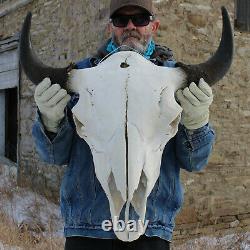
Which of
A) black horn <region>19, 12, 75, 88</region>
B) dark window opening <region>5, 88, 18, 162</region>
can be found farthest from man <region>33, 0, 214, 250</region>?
dark window opening <region>5, 88, 18, 162</region>

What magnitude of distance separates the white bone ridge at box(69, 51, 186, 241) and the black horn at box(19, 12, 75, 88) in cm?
8

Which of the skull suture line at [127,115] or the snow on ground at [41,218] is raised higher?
the skull suture line at [127,115]

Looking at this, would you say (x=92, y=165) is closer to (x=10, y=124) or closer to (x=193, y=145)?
(x=193, y=145)

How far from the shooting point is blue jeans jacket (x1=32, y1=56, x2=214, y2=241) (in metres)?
2.24

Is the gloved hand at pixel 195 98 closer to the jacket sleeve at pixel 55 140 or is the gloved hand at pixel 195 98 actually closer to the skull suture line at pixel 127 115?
the skull suture line at pixel 127 115

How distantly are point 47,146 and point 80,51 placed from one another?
162 inches

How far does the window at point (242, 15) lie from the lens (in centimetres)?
638

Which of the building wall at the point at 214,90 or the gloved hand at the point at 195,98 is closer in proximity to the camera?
the gloved hand at the point at 195,98

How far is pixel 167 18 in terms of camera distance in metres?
5.62

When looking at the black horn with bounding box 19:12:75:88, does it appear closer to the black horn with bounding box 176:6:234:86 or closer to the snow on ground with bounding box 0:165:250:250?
the black horn with bounding box 176:6:234:86

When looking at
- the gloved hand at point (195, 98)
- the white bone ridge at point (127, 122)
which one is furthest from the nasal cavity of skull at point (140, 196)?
the gloved hand at point (195, 98)

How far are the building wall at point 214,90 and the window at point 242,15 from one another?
0.51 ft

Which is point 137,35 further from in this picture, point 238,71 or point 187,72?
point 238,71

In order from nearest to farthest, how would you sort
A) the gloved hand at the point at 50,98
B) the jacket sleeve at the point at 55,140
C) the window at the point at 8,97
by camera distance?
the gloved hand at the point at 50,98 < the jacket sleeve at the point at 55,140 < the window at the point at 8,97
